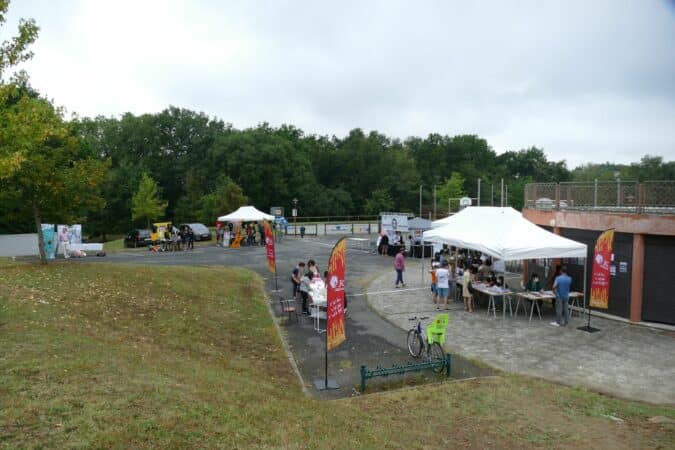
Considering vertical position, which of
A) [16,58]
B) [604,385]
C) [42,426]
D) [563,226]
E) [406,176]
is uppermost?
[406,176]

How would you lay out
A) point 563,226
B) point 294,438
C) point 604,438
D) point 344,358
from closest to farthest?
point 294,438
point 604,438
point 344,358
point 563,226

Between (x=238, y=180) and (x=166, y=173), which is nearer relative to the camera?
(x=238, y=180)

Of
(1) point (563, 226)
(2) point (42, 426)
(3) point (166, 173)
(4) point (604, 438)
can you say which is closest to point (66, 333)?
(2) point (42, 426)

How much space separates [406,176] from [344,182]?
8.94 m

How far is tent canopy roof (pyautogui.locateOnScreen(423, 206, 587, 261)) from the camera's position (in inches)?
556

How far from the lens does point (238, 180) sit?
56781mm

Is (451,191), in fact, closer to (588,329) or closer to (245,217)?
(245,217)

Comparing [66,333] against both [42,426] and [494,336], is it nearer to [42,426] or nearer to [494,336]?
[42,426]

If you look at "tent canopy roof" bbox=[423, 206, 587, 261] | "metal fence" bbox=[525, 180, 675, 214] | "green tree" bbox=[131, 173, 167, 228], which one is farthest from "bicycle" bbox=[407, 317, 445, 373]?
"green tree" bbox=[131, 173, 167, 228]

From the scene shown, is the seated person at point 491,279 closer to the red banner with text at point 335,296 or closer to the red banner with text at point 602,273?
the red banner with text at point 602,273

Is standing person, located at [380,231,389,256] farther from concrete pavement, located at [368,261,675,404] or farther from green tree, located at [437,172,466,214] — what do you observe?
green tree, located at [437,172,466,214]

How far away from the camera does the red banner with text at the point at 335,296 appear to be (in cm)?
905

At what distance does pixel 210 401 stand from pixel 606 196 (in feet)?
46.3

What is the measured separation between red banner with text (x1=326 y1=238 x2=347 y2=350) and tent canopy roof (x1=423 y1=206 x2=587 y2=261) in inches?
253
